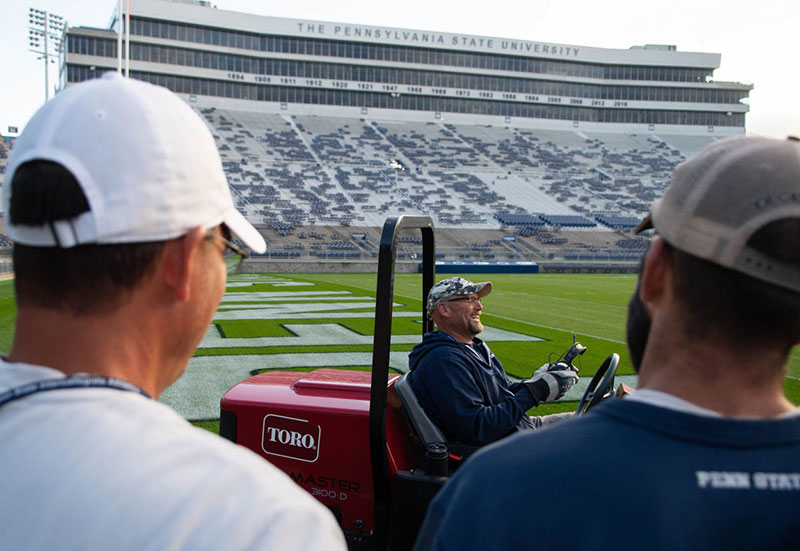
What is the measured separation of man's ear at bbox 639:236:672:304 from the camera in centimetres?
117

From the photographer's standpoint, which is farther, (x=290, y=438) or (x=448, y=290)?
(x=448, y=290)

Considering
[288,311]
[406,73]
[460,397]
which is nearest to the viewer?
[460,397]

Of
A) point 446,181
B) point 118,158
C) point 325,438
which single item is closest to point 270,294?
point 325,438

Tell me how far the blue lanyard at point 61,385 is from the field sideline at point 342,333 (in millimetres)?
4708

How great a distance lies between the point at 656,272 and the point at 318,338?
9.37 meters

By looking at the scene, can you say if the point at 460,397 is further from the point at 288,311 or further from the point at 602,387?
the point at 288,311

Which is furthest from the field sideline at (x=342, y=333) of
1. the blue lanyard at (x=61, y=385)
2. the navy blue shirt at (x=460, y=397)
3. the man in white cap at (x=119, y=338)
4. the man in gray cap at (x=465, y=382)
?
the blue lanyard at (x=61, y=385)

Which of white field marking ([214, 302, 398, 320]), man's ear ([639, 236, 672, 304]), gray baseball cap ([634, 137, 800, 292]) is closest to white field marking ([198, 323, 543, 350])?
white field marking ([214, 302, 398, 320])

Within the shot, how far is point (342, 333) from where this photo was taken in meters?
10.9

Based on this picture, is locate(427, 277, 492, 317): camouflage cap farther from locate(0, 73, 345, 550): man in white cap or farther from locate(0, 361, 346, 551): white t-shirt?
locate(0, 361, 346, 551): white t-shirt

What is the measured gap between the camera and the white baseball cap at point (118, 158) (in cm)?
91

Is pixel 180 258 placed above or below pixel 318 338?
above

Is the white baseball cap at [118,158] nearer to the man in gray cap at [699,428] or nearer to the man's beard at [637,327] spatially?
the man in gray cap at [699,428]

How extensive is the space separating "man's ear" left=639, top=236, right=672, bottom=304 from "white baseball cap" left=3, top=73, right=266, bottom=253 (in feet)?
2.76
